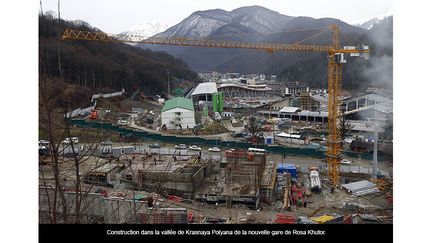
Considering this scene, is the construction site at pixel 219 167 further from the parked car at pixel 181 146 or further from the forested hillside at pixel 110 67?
the forested hillside at pixel 110 67

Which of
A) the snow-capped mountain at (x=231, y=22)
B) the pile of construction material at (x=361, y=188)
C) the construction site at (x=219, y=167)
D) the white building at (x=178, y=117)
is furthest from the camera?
the snow-capped mountain at (x=231, y=22)

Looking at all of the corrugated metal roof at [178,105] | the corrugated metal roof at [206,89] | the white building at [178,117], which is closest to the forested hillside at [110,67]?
the corrugated metal roof at [206,89]

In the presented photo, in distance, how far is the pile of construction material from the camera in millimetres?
4887

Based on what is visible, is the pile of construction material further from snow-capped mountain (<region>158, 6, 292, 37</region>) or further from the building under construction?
snow-capped mountain (<region>158, 6, 292, 37</region>)

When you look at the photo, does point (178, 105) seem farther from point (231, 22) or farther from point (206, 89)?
point (231, 22)

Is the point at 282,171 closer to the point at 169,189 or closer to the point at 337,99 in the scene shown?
the point at 337,99

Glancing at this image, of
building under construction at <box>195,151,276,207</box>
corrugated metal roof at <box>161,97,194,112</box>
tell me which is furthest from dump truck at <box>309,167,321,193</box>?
corrugated metal roof at <box>161,97,194,112</box>

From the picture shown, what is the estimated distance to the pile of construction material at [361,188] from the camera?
16.0 feet

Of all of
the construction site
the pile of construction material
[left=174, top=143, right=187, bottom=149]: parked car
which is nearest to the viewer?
the construction site

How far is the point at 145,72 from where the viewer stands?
15.2 meters

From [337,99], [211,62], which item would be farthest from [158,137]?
[211,62]

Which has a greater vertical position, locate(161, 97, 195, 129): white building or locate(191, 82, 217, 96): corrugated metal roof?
locate(191, 82, 217, 96): corrugated metal roof

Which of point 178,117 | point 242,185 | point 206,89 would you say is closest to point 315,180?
point 242,185

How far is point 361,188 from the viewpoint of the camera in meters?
4.96
